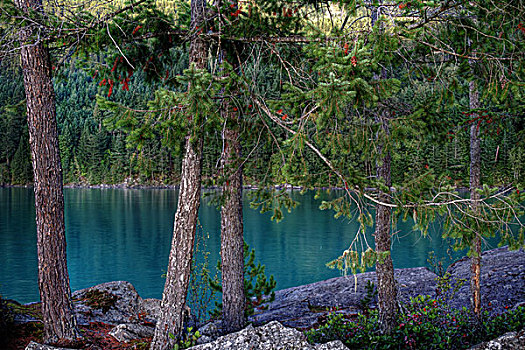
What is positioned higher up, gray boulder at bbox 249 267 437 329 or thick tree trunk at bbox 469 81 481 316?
thick tree trunk at bbox 469 81 481 316

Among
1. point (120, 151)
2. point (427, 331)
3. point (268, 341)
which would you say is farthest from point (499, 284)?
point (120, 151)

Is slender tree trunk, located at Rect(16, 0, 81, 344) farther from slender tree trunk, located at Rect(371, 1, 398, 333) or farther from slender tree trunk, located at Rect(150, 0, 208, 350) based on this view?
slender tree trunk, located at Rect(371, 1, 398, 333)

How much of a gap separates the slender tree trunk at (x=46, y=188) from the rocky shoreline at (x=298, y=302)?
3.04 ft

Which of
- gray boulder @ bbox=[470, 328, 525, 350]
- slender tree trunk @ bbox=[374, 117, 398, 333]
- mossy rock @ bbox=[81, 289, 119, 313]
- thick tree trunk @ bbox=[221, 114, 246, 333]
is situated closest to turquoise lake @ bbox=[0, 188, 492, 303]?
slender tree trunk @ bbox=[374, 117, 398, 333]

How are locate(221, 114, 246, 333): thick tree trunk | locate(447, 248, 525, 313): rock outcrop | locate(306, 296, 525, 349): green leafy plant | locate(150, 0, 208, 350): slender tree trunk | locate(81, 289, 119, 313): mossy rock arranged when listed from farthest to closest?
locate(447, 248, 525, 313): rock outcrop, locate(81, 289, 119, 313): mossy rock, locate(221, 114, 246, 333): thick tree trunk, locate(150, 0, 208, 350): slender tree trunk, locate(306, 296, 525, 349): green leafy plant

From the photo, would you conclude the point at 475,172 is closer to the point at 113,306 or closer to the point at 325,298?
the point at 325,298

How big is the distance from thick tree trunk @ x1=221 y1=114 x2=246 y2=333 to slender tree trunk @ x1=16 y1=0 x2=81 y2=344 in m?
2.37

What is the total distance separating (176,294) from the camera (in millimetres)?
5875

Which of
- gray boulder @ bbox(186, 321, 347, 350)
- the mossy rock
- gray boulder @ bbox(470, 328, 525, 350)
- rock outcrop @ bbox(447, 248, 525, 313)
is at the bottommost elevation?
rock outcrop @ bbox(447, 248, 525, 313)

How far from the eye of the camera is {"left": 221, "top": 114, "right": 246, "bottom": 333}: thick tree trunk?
269 inches

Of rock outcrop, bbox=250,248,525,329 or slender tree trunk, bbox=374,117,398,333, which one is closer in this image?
slender tree trunk, bbox=374,117,398,333

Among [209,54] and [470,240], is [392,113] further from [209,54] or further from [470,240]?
[209,54]

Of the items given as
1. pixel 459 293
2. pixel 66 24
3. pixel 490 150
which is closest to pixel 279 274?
pixel 459 293

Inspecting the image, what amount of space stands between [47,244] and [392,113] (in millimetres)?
5434
